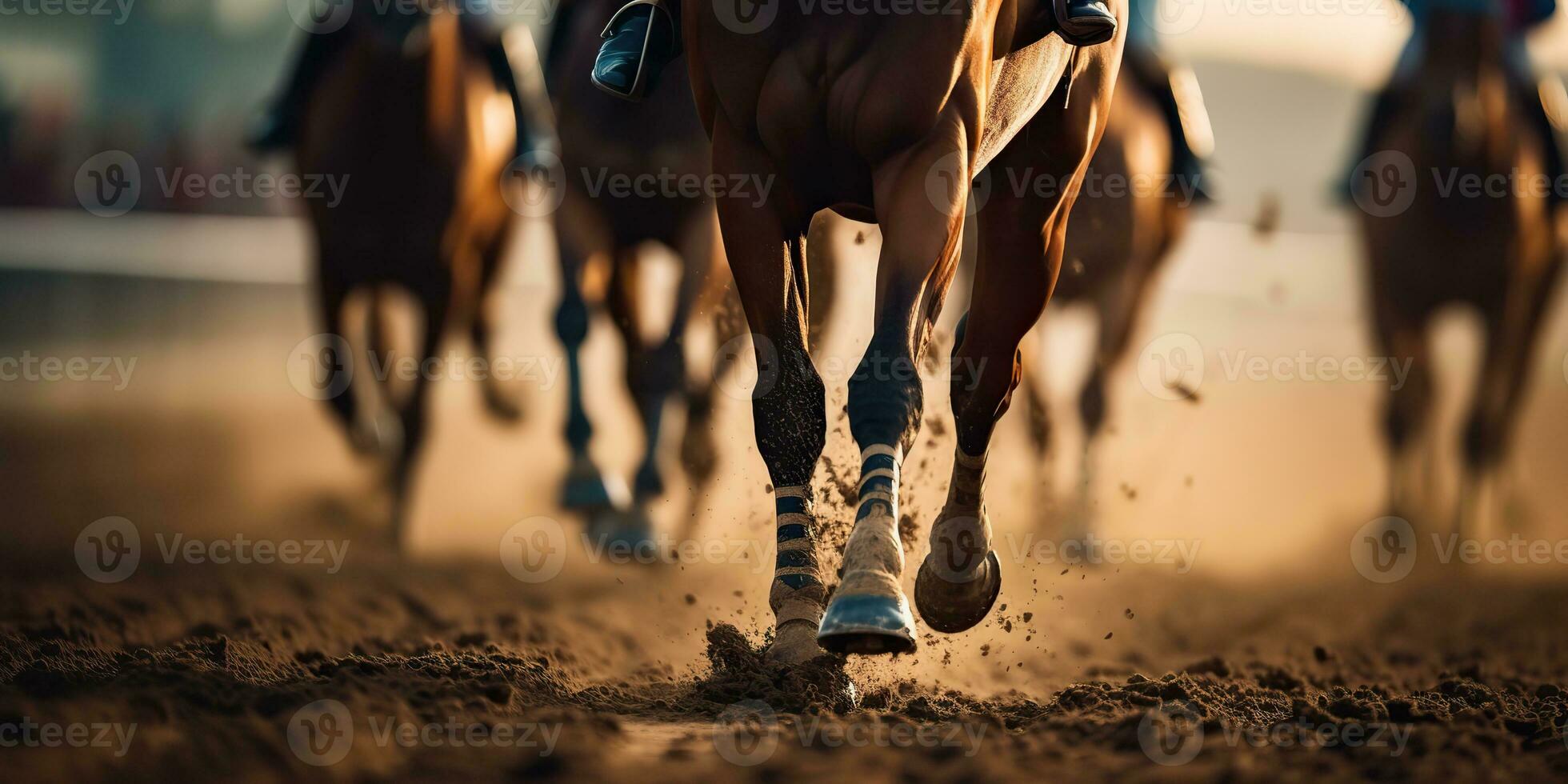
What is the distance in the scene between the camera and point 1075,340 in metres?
10.6

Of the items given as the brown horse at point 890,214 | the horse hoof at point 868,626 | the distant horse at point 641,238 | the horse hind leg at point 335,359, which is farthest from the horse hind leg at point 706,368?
the horse hoof at point 868,626

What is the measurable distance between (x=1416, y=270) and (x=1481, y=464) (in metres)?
1.12

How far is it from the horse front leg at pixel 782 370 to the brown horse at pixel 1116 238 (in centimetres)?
525

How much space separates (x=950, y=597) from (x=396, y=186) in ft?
16.2

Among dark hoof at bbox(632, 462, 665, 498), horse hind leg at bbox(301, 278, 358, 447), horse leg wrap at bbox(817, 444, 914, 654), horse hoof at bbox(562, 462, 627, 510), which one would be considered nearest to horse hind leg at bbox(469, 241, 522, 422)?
horse hind leg at bbox(301, 278, 358, 447)

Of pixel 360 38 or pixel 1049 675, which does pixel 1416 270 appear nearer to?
pixel 1049 675

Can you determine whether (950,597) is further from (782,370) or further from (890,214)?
(890,214)

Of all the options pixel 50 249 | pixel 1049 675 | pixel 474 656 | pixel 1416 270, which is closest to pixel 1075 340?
pixel 1416 270

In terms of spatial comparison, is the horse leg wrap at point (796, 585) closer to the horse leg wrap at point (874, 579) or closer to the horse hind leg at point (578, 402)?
the horse leg wrap at point (874, 579)

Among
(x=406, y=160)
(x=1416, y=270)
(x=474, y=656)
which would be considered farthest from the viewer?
(x=1416, y=270)

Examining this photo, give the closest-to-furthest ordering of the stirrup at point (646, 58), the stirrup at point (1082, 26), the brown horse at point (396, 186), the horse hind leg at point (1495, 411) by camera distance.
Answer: the stirrup at point (1082, 26)
the stirrup at point (646, 58)
the brown horse at point (396, 186)
the horse hind leg at point (1495, 411)

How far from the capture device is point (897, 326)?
3695 millimetres

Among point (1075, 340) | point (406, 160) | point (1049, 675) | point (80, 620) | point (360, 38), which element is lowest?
point (1049, 675)

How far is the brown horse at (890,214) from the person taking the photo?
12.1 ft
